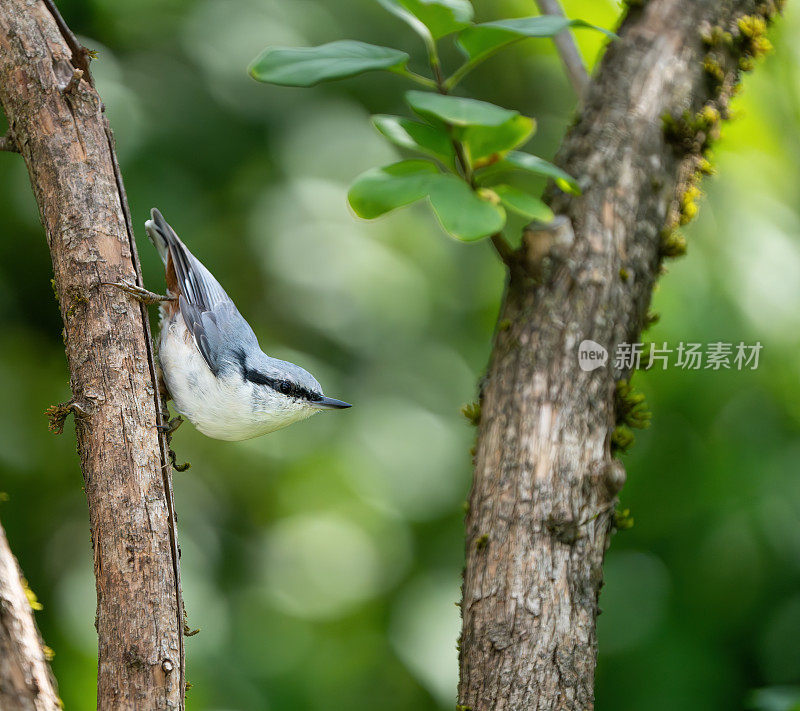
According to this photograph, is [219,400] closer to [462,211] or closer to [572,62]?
[462,211]

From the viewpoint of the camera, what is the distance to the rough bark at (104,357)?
1.51 meters

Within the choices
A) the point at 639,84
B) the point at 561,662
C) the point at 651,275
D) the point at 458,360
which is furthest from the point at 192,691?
the point at 639,84

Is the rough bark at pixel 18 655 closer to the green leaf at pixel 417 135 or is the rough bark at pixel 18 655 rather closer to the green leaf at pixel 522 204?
the green leaf at pixel 417 135

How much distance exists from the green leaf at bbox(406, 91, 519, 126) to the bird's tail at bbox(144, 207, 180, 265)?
1.08m

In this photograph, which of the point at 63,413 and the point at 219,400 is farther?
the point at 219,400

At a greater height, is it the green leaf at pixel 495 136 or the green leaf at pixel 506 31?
the green leaf at pixel 506 31

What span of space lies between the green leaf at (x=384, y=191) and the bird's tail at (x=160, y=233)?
0.90m

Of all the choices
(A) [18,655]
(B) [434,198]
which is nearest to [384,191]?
(B) [434,198]

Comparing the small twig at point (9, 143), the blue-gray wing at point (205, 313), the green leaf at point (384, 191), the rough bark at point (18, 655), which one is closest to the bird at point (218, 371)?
the blue-gray wing at point (205, 313)

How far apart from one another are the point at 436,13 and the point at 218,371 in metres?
1.14

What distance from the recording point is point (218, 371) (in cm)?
220

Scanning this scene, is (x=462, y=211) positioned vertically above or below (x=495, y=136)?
below

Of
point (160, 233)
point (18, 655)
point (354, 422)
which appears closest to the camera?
point (18, 655)

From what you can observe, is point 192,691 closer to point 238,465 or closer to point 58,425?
point 238,465
